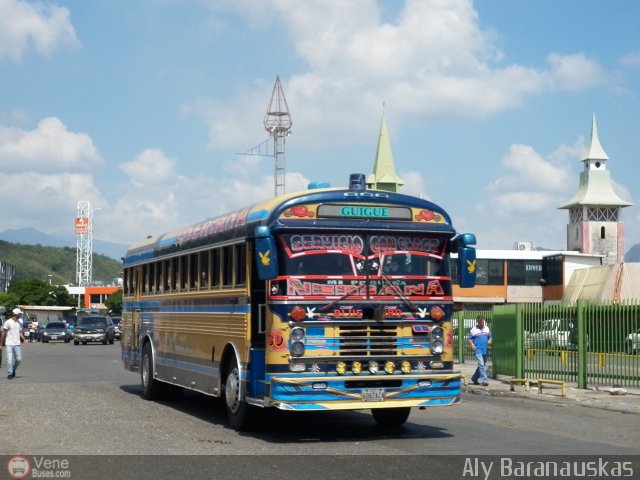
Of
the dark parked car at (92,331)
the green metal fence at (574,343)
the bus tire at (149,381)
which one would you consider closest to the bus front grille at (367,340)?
the bus tire at (149,381)

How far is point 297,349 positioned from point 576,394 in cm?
1071

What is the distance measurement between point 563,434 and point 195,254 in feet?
21.1

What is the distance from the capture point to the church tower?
13062 centimetres

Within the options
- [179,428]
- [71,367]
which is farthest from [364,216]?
[71,367]

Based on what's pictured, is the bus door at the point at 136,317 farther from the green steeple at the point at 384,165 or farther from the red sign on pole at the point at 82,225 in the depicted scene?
the red sign on pole at the point at 82,225

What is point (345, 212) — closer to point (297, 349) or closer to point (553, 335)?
point (297, 349)

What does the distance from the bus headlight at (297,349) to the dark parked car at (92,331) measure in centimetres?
4637

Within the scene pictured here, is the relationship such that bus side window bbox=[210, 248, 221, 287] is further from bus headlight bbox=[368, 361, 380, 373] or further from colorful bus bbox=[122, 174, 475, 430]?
bus headlight bbox=[368, 361, 380, 373]

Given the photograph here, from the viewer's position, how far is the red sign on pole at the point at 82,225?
170 metres

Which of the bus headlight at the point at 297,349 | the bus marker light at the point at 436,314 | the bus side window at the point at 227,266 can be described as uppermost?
the bus side window at the point at 227,266

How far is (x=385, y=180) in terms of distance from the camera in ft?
471

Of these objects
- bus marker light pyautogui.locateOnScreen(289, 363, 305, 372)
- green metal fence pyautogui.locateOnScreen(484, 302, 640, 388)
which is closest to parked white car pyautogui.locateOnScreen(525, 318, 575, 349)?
green metal fence pyautogui.locateOnScreen(484, 302, 640, 388)

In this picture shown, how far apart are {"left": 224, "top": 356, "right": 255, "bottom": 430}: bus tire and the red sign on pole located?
6293 inches

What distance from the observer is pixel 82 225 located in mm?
171625
